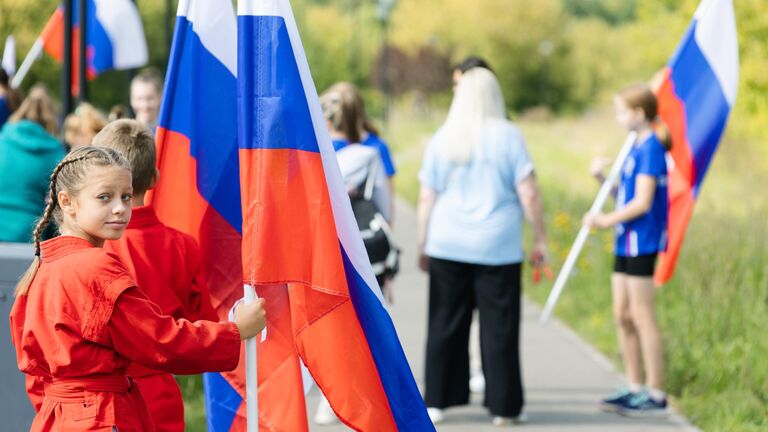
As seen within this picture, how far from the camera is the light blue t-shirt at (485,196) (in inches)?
262

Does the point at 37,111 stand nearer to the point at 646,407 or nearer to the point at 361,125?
the point at 361,125

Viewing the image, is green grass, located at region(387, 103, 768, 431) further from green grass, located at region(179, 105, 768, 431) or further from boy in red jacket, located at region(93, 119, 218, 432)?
boy in red jacket, located at region(93, 119, 218, 432)

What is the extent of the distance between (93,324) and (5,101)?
205 inches

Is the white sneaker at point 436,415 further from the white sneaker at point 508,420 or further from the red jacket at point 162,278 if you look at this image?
the red jacket at point 162,278

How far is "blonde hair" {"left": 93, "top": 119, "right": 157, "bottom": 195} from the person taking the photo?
3.85 m

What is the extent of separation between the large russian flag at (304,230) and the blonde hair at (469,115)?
9.17ft

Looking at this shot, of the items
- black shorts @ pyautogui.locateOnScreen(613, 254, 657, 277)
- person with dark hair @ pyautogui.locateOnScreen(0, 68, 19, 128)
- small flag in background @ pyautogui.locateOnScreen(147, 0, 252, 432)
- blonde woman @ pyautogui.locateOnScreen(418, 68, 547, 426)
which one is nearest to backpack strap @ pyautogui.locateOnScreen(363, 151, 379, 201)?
blonde woman @ pyautogui.locateOnScreen(418, 68, 547, 426)

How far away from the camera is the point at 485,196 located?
264 inches

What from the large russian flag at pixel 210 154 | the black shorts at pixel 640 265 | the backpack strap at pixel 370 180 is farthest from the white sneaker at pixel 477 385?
the large russian flag at pixel 210 154

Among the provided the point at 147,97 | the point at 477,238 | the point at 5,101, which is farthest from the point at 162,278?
the point at 5,101

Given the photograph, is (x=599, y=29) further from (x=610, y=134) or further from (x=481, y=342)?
(x=481, y=342)

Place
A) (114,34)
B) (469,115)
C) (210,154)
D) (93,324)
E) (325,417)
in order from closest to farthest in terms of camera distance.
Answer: (93,324)
(210,154)
(469,115)
(325,417)
(114,34)

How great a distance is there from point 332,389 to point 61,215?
99 cm

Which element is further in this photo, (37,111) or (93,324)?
(37,111)
